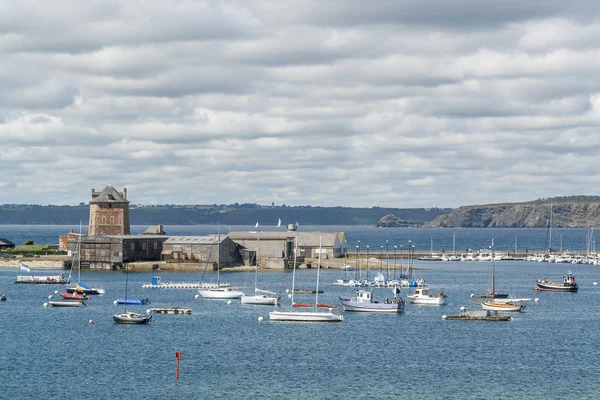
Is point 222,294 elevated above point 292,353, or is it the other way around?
point 222,294

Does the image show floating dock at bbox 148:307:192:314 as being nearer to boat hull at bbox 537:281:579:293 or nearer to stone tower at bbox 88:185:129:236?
boat hull at bbox 537:281:579:293

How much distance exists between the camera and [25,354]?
6825 centimetres

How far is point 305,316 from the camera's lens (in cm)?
8619

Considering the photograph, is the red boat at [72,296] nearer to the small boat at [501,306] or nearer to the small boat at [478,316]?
the small boat at [478,316]

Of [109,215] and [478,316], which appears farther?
[109,215]

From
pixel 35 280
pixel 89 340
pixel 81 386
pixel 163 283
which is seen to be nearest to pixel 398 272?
pixel 163 283

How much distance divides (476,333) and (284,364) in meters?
21.9

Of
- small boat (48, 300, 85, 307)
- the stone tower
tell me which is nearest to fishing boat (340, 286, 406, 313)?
small boat (48, 300, 85, 307)

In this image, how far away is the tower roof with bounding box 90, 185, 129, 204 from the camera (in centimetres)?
17175

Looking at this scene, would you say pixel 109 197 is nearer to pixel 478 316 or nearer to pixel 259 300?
pixel 259 300

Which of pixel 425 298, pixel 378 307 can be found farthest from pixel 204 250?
pixel 378 307

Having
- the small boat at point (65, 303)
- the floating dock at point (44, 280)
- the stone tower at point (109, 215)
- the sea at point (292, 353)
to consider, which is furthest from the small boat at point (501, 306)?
the stone tower at point (109, 215)

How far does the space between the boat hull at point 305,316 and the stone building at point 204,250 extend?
62.4m

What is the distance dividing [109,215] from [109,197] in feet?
10.4
